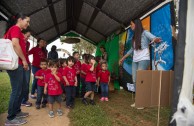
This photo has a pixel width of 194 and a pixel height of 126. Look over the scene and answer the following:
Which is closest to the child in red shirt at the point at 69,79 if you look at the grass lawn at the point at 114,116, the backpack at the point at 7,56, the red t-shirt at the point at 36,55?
the grass lawn at the point at 114,116

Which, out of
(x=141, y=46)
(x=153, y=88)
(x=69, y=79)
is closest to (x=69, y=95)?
(x=69, y=79)

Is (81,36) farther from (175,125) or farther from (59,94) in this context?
(175,125)

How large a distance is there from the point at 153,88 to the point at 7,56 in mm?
2112

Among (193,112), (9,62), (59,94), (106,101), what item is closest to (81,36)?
(106,101)

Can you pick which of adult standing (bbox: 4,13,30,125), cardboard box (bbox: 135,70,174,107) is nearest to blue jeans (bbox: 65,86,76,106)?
adult standing (bbox: 4,13,30,125)

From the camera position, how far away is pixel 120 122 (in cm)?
364

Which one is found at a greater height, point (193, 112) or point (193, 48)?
point (193, 48)

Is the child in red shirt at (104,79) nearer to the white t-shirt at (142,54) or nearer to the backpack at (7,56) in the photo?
the white t-shirt at (142,54)

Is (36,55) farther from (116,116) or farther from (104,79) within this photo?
(116,116)

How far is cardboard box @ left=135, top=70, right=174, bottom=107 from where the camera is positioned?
295cm

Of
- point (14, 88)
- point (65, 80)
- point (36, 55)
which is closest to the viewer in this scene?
point (14, 88)

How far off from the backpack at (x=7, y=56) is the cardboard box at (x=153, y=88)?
5.84 feet

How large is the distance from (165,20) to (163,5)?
14.5 inches

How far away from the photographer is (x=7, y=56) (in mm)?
3004
